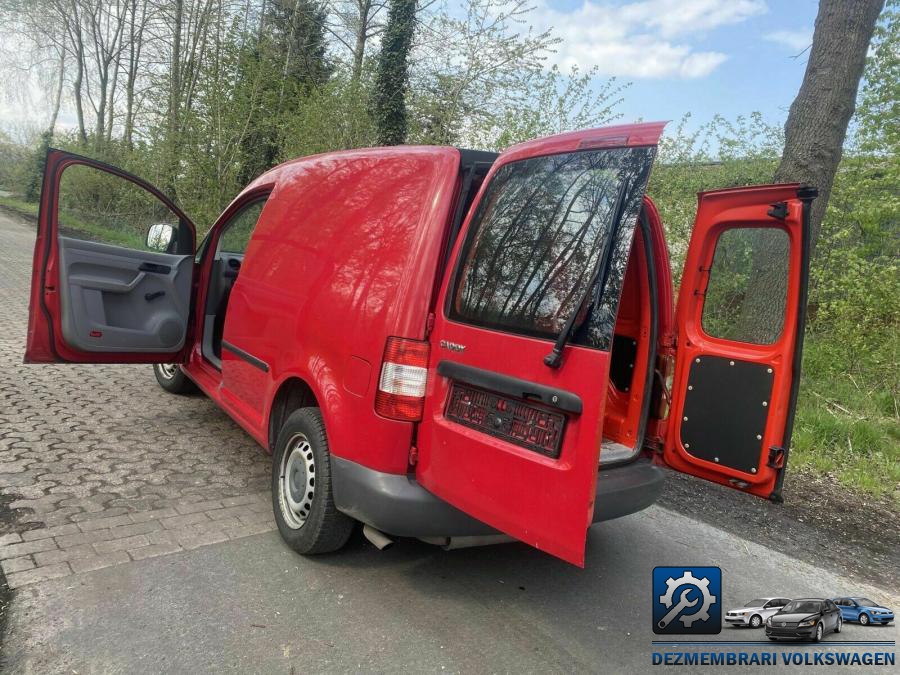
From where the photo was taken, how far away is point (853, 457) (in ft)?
17.6

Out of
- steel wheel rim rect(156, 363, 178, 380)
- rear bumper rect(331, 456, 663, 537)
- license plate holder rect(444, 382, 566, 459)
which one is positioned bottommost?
steel wheel rim rect(156, 363, 178, 380)

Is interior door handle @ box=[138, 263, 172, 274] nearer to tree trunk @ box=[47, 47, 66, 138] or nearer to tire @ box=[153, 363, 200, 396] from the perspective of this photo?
tire @ box=[153, 363, 200, 396]

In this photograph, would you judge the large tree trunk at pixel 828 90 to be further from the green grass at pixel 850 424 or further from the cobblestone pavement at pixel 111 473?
the cobblestone pavement at pixel 111 473

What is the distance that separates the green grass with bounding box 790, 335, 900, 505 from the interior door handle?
536 centimetres

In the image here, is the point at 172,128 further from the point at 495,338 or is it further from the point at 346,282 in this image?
the point at 495,338

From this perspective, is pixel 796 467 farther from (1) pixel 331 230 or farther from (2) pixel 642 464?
(1) pixel 331 230

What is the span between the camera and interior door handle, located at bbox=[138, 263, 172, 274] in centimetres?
460

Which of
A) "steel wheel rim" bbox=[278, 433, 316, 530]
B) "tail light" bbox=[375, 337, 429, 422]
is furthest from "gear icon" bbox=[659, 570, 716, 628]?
"steel wheel rim" bbox=[278, 433, 316, 530]

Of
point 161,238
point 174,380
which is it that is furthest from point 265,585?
point 174,380

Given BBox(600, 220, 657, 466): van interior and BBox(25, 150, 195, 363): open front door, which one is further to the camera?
BBox(25, 150, 195, 363): open front door

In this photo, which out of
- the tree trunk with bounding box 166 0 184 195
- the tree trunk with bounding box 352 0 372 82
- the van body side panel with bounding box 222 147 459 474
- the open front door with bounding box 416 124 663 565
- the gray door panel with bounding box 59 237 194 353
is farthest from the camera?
the tree trunk with bounding box 352 0 372 82

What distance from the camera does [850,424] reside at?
5711 millimetres

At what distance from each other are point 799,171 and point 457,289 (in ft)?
14.7

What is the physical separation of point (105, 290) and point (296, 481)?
2302 mm
